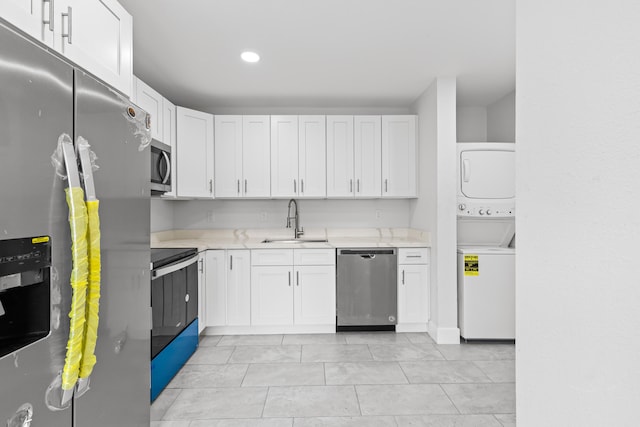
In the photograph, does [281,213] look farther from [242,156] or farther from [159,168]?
[159,168]

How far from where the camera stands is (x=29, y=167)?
895 millimetres

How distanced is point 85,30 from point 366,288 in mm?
2919

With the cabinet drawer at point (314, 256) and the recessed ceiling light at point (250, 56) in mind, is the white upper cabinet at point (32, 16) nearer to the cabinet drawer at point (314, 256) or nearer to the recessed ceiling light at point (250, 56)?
the recessed ceiling light at point (250, 56)

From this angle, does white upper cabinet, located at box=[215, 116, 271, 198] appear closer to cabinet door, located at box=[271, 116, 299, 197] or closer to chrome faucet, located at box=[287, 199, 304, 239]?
cabinet door, located at box=[271, 116, 299, 197]

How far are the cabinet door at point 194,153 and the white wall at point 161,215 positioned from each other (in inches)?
14.1

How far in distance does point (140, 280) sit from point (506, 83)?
3619 mm

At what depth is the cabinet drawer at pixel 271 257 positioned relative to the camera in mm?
3461

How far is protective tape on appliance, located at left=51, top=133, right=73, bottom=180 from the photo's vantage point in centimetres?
98

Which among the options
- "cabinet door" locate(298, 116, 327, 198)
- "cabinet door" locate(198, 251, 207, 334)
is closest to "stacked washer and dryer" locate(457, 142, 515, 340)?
"cabinet door" locate(298, 116, 327, 198)

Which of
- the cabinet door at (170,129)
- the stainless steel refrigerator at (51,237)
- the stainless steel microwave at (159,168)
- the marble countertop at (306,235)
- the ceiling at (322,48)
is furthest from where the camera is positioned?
the marble countertop at (306,235)

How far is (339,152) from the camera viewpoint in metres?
3.79

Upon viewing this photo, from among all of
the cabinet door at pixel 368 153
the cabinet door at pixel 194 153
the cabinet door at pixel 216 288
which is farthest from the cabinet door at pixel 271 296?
the cabinet door at pixel 368 153

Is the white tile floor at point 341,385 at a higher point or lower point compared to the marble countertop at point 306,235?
lower

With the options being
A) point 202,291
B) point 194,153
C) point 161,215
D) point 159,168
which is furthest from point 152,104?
point 202,291
